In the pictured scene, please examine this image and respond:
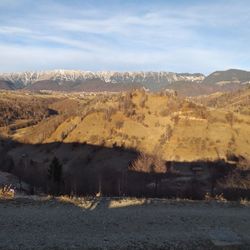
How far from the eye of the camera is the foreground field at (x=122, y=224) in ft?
43.4

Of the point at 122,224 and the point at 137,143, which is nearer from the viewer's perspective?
the point at 122,224

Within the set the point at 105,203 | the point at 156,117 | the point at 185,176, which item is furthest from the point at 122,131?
the point at 105,203

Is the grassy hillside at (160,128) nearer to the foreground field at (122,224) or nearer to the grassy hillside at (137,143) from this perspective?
the grassy hillside at (137,143)

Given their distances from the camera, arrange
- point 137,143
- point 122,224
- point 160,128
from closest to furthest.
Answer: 1. point 122,224
2. point 137,143
3. point 160,128

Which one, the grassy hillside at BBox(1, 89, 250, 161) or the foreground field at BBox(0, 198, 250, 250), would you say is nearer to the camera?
the foreground field at BBox(0, 198, 250, 250)

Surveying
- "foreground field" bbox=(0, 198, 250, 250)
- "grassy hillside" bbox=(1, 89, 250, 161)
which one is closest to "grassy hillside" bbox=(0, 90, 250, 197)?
"grassy hillside" bbox=(1, 89, 250, 161)

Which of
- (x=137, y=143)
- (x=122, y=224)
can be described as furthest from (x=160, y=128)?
(x=122, y=224)

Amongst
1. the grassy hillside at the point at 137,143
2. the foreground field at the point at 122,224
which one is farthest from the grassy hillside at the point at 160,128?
the foreground field at the point at 122,224

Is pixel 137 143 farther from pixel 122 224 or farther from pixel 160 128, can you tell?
pixel 122 224

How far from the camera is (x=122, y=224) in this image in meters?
14.8

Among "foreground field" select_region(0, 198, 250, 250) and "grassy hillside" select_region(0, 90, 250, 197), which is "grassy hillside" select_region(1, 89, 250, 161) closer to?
"grassy hillside" select_region(0, 90, 250, 197)

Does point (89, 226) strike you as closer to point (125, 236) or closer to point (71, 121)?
point (125, 236)

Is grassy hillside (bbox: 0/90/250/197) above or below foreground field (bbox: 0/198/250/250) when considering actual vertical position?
below

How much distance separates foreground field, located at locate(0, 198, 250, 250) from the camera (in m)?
13.2
